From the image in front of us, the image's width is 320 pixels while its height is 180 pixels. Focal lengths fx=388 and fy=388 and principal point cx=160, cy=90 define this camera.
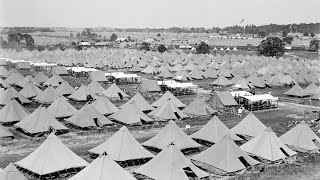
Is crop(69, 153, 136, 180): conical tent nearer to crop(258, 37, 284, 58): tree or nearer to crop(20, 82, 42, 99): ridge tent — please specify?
crop(20, 82, 42, 99): ridge tent

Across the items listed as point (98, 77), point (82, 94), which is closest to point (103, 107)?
point (82, 94)

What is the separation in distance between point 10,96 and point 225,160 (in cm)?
1999

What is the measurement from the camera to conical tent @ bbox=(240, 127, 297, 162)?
66.6 ft

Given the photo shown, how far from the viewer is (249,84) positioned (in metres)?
46.6

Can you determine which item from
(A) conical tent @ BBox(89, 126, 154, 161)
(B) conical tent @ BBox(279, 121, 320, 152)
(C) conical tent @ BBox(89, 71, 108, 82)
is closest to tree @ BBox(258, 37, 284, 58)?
(C) conical tent @ BBox(89, 71, 108, 82)

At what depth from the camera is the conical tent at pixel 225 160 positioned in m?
18.4

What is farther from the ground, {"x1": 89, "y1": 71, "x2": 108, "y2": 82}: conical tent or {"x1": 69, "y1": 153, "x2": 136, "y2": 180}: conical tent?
{"x1": 69, "y1": 153, "x2": 136, "y2": 180}: conical tent

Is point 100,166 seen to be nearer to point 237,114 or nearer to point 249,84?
point 237,114

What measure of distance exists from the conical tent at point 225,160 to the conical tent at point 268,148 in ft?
3.16

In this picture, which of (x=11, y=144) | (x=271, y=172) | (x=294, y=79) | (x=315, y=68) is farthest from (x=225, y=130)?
(x=315, y=68)

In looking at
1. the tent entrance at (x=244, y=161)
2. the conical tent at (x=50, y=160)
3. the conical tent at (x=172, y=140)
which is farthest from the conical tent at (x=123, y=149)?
the tent entrance at (x=244, y=161)

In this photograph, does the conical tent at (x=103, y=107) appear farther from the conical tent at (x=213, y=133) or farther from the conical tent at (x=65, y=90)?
the conical tent at (x=213, y=133)

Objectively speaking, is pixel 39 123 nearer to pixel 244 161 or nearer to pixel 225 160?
pixel 225 160

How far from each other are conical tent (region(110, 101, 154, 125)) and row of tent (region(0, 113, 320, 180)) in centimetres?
493
